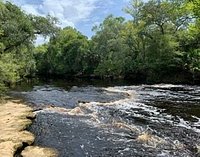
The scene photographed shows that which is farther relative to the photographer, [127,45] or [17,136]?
[127,45]

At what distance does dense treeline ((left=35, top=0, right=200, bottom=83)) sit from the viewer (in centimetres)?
5066

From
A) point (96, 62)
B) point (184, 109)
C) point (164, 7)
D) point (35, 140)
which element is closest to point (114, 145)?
point (35, 140)

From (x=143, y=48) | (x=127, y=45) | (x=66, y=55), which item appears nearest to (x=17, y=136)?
(x=143, y=48)

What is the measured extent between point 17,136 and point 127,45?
47543 mm

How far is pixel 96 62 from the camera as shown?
3061 inches

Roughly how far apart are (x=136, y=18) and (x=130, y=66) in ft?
29.9

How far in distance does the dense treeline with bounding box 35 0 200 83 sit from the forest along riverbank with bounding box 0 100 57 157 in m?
24.0

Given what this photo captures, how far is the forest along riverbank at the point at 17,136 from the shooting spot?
13.4 metres

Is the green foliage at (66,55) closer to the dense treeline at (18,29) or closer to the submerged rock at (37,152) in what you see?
the dense treeline at (18,29)

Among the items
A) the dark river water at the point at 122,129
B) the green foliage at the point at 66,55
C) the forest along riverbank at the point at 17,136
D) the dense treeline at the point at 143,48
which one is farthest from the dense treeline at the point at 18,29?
the green foliage at the point at 66,55

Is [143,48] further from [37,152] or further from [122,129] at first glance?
[37,152]

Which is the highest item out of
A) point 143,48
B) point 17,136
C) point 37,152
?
point 143,48

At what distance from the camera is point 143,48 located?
192 feet

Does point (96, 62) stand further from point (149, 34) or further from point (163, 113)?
point (163, 113)
